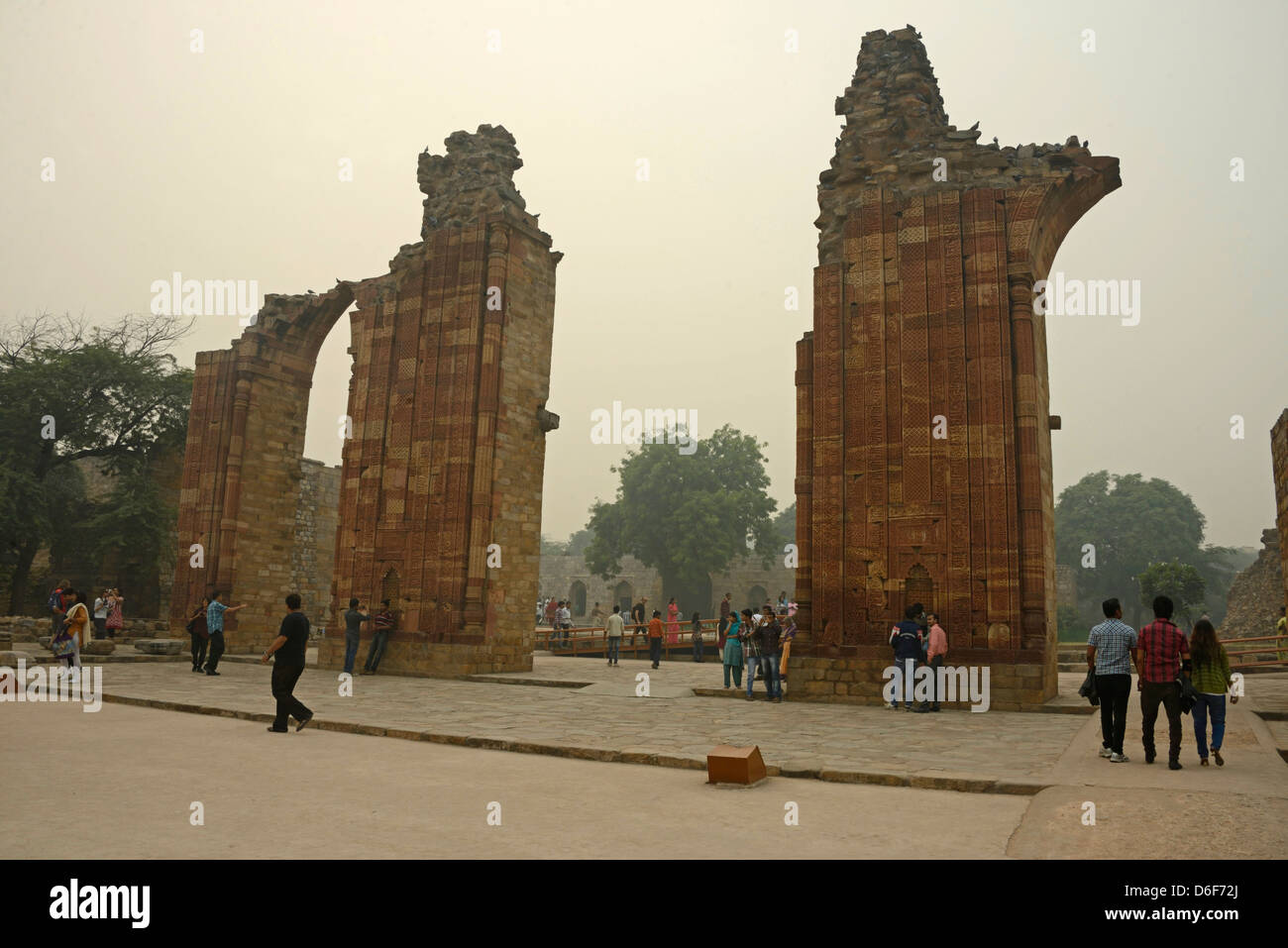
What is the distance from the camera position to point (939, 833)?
15.0ft

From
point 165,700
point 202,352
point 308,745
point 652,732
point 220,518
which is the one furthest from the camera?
point 202,352

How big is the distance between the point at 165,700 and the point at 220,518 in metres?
11.6

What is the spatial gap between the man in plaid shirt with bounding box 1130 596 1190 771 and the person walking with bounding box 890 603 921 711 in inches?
178

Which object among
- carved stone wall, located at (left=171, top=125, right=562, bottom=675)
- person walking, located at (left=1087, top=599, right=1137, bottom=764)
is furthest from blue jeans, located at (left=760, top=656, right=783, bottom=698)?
carved stone wall, located at (left=171, top=125, right=562, bottom=675)

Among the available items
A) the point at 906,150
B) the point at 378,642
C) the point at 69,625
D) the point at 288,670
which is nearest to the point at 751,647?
the point at 288,670

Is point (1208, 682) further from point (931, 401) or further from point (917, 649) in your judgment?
point (931, 401)

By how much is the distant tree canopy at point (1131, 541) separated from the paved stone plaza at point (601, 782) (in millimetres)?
48544

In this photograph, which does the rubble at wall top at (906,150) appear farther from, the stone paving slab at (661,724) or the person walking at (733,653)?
the stone paving slab at (661,724)

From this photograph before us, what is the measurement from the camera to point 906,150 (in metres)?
14.0

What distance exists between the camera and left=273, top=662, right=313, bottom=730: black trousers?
8.43 metres

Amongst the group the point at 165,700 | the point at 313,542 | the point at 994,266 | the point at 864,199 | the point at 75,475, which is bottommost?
the point at 165,700

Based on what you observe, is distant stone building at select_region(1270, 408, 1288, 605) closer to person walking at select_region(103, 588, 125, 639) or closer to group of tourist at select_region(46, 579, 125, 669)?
group of tourist at select_region(46, 579, 125, 669)

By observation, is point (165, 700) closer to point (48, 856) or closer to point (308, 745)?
point (308, 745)
